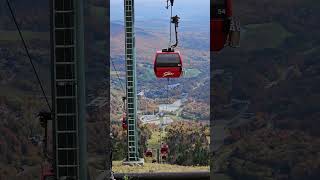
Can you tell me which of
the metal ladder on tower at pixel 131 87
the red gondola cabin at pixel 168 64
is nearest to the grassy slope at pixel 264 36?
the red gondola cabin at pixel 168 64

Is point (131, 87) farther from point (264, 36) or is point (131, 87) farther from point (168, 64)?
point (264, 36)

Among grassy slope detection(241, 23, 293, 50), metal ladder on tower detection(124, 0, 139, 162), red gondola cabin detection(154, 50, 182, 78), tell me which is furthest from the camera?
metal ladder on tower detection(124, 0, 139, 162)

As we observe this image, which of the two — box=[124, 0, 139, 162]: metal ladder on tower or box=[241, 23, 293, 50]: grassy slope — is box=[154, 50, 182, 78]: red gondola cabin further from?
box=[241, 23, 293, 50]: grassy slope

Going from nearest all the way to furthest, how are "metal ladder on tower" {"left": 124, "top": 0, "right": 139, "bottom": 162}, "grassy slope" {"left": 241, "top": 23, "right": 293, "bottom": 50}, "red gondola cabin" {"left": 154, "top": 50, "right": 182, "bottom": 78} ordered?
"grassy slope" {"left": 241, "top": 23, "right": 293, "bottom": 50}
"red gondola cabin" {"left": 154, "top": 50, "right": 182, "bottom": 78}
"metal ladder on tower" {"left": 124, "top": 0, "right": 139, "bottom": 162}

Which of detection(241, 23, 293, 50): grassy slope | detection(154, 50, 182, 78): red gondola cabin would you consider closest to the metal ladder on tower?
detection(154, 50, 182, 78): red gondola cabin

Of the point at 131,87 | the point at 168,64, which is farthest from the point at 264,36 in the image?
the point at 131,87
